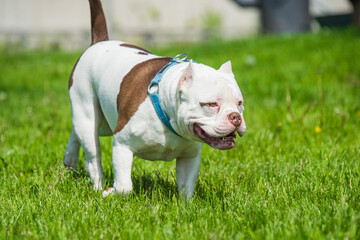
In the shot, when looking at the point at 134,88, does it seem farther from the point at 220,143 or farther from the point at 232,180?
the point at 232,180

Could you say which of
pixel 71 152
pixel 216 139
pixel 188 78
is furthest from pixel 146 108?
pixel 71 152

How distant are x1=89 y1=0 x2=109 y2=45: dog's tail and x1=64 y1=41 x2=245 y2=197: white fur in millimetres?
220

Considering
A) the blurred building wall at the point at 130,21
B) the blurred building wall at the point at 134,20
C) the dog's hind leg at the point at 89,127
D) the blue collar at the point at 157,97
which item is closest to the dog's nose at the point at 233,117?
the blue collar at the point at 157,97

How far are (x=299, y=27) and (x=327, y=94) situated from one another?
5697mm

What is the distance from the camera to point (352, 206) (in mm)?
2318

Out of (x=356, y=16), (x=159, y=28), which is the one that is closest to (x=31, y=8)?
(x=159, y=28)

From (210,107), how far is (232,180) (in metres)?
0.87

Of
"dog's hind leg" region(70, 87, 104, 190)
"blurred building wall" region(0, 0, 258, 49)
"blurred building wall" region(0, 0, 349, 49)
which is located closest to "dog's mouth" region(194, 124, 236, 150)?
"dog's hind leg" region(70, 87, 104, 190)

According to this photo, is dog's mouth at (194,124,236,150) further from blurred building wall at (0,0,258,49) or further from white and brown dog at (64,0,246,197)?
blurred building wall at (0,0,258,49)

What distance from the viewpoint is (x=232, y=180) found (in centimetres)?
293

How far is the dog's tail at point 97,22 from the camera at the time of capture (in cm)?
335

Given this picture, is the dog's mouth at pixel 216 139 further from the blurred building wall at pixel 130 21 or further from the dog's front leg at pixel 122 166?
the blurred building wall at pixel 130 21

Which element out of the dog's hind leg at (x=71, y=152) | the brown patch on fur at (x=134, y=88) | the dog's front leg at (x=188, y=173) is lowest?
the dog's hind leg at (x=71, y=152)

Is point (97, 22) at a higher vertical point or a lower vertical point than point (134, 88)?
higher
